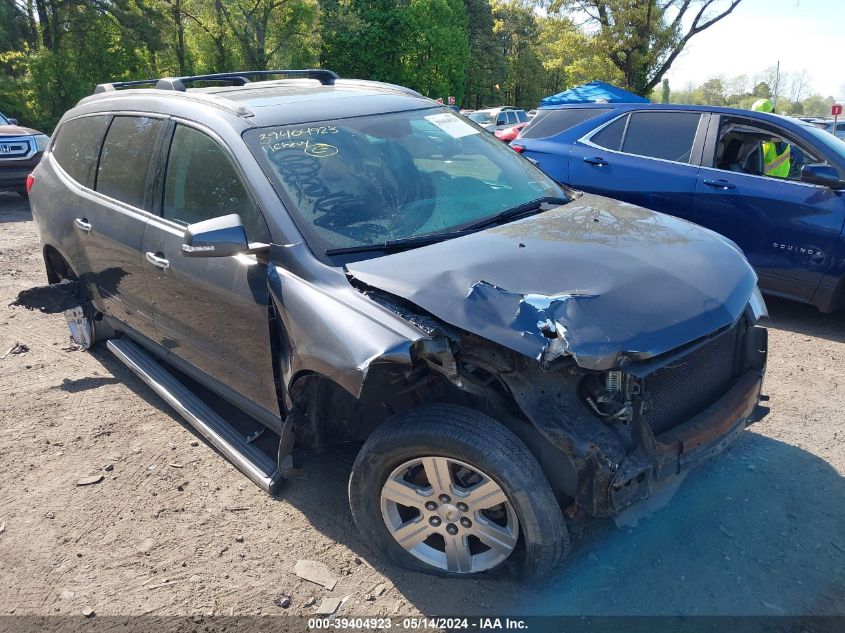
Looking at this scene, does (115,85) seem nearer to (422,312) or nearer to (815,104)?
(422,312)

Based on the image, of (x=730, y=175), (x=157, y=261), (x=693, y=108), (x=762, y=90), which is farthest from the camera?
(x=762, y=90)

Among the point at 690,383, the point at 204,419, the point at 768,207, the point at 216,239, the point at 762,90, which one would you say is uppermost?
the point at 216,239

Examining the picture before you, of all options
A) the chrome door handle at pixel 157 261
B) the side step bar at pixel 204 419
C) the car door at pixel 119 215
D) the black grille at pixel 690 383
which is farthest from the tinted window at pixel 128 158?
the black grille at pixel 690 383

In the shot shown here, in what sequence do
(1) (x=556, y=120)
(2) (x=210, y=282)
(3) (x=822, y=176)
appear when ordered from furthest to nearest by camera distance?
(1) (x=556, y=120) < (3) (x=822, y=176) < (2) (x=210, y=282)

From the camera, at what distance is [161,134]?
12.6 feet

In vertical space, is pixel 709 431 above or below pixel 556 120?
below

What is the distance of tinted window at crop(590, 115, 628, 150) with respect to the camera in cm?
659

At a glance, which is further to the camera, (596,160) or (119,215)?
(596,160)

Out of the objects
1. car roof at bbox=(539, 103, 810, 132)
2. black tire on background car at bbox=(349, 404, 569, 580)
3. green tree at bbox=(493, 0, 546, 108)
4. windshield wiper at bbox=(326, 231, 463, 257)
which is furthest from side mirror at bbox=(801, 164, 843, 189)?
green tree at bbox=(493, 0, 546, 108)

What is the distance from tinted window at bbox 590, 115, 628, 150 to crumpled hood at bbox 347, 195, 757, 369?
351 centimetres

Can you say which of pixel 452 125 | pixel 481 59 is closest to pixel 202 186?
pixel 452 125

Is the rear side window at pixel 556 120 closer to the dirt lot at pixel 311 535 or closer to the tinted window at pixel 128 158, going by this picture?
the dirt lot at pixel 311 535

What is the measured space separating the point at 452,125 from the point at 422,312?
72.7 inches

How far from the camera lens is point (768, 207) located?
18.2 ft
